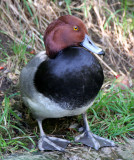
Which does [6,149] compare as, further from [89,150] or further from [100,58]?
[100,58]

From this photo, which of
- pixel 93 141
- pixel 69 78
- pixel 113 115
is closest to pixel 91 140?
pixel 93 141

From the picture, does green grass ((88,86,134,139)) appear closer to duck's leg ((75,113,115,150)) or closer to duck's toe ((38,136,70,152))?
duck's leg ((75,113,115,150))

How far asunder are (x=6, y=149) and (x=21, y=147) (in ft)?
0.62

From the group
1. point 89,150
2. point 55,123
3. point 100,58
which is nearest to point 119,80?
point 100,58

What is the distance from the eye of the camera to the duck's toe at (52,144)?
2.88 meters

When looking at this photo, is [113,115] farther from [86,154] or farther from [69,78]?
[69,78]

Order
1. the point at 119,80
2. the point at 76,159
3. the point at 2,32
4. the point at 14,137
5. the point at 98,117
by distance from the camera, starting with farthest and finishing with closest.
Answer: the point at 2,32 → the point at 119,80 → the point at 98,117 → the point at 14,137 → the point at 76,159

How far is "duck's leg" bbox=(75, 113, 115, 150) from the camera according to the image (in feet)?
9.68

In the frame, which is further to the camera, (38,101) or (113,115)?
(113,115)

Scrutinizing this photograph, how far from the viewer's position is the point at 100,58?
15.2ft

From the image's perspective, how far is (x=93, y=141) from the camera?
295 cm

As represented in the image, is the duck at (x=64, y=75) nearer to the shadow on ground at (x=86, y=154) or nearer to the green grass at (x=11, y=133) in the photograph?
the shadow on ground at (x=86, y=154)

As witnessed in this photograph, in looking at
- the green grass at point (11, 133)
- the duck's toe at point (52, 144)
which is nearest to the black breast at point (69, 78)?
the duck's toe at point (52, 144)

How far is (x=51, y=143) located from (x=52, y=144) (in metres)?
0.02
